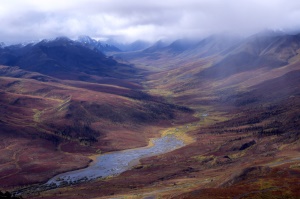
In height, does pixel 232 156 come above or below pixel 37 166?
below

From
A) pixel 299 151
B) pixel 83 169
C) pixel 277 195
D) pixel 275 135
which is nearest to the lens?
pixel 277 195

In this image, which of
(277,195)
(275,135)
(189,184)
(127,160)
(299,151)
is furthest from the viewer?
(275,135)

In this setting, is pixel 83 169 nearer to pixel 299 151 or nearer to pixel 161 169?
pixel 161 169

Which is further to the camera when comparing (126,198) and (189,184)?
(189,184)

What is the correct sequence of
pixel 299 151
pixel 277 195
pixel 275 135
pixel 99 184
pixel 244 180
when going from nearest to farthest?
pixel 277 195 < pixel 244 180 < pixel 99 184 < pixel 299 151 < pixel 275 135

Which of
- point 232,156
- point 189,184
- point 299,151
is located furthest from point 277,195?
point 232,156

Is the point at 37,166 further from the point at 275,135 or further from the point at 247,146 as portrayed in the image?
the point at 275,135

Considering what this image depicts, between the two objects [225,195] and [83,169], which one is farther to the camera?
[83,169]

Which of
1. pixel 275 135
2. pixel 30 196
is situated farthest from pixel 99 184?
pixel 275 135

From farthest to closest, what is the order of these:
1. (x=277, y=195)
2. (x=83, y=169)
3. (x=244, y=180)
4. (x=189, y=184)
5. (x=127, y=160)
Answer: (x=127, y=160)
(x=83, y=169)
(x=189, y=184)
(x=244, y=180)
(x=277, y=195)
